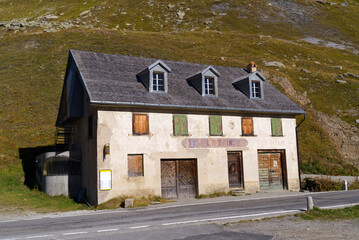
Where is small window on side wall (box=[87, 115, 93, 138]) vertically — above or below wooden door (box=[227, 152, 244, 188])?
above

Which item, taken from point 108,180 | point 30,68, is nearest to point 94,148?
point 108,180

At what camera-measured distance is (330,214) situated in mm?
12047

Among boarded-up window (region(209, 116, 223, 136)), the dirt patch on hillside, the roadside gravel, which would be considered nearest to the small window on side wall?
boarded-up window (region(209, 116, 223, 136))

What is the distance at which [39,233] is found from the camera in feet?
34.7

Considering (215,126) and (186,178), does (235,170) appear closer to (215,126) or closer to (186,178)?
(215,126)

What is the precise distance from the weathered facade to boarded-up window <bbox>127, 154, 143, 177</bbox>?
0.05m

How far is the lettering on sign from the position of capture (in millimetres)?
19969

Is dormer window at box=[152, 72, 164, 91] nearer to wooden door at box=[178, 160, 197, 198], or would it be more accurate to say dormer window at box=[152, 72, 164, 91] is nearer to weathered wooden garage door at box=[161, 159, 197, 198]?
weathered wooden garage door at box=[161, 159, 197, 198]

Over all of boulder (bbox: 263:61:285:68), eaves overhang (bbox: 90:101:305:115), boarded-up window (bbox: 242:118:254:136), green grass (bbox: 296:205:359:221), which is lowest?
green grass (bbox: 296:205:359:221)

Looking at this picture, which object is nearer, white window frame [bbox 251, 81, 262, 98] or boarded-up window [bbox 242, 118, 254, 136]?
boarded-up window [bbox 242, 118, 254, 136]

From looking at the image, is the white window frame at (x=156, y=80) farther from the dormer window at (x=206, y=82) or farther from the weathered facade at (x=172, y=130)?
the dormer window at (x=206, y=82)

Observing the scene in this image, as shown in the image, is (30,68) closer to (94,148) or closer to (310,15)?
(94,148)

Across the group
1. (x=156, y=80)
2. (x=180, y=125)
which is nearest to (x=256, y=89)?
(x=180, y=125)

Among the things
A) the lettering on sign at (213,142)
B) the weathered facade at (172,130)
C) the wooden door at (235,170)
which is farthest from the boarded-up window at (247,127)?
the wooden door at (235,170)
